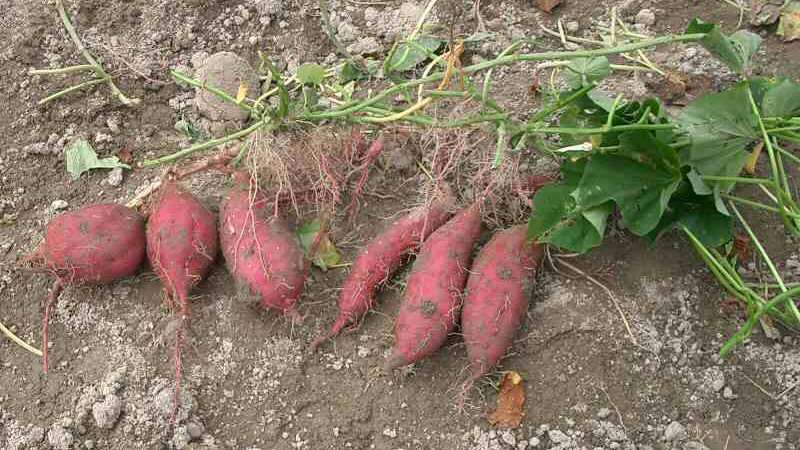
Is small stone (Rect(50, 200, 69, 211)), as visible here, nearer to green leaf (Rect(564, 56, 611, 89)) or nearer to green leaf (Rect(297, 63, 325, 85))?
green leaf (Rect(297, 63, 325, 85))

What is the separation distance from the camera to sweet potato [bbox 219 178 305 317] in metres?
1.75

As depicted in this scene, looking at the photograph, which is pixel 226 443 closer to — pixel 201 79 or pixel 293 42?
pixel 201 79

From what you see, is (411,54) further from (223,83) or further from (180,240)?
(180,240)

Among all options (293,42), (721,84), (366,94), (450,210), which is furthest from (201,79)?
(721,84)

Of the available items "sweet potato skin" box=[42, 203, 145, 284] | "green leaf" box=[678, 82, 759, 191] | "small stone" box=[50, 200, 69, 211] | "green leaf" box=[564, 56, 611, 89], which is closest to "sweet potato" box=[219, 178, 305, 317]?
"sweet potato skin" box=[42, 203, 145, 284]

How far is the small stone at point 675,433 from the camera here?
1.59m

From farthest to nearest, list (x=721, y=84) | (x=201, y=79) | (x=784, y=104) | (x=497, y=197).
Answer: (x=201, y=79) < (x=721, y=84) < (x=497, y=197) < (x=784, y=104)

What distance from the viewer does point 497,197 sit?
1798 millimetres

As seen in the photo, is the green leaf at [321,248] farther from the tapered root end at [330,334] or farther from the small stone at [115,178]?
the small stone at [115,178]

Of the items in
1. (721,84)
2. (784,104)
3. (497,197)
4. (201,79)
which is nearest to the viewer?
(784,104)

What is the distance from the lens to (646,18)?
205 cm

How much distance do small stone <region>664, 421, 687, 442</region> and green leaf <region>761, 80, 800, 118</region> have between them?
0.65 m

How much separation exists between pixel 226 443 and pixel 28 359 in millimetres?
511

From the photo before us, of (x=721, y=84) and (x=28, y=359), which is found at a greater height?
(x=721, y=84)
